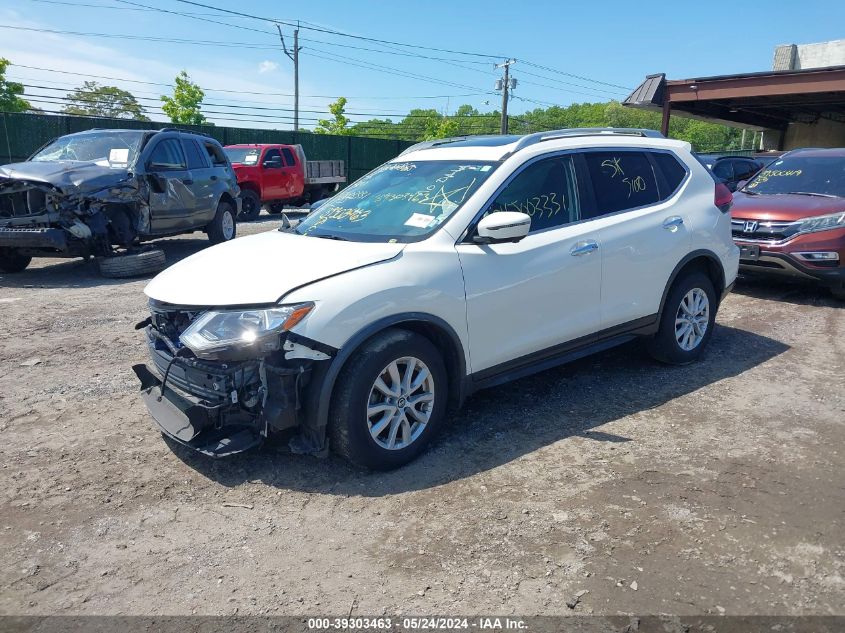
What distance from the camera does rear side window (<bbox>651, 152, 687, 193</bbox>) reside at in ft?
17.5

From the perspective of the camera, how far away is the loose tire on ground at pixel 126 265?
8906mm

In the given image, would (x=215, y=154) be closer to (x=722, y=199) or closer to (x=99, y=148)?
(x=99, y=148)

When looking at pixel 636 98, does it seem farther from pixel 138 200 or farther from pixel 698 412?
pixel 698 412

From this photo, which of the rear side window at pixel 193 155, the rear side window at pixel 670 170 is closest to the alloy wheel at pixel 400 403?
the rear side window at pixel 670 170

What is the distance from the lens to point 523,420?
4.42 m

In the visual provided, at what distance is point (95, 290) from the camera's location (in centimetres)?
827

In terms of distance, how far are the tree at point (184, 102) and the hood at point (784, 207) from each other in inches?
1487

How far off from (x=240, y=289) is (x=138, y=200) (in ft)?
21.6

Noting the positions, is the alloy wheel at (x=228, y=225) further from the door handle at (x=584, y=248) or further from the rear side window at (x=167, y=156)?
the door handle at (x=584, y=248)

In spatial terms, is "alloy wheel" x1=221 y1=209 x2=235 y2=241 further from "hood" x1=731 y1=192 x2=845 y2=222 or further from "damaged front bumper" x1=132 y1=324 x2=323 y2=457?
"damaged front bumper" x1=132 y1=324 x2=323 y2=457

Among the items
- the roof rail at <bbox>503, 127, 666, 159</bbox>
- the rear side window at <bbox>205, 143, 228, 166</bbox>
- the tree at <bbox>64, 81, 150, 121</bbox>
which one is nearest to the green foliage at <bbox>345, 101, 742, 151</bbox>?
the tree at <bbox>64, 81, 150, 121</bbox>

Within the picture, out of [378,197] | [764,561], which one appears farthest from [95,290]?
[764,561]

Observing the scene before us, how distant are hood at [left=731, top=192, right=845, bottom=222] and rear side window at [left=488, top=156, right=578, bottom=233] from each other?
4100 millimetres

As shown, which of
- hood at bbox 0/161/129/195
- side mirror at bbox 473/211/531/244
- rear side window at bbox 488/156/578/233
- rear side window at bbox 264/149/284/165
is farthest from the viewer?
rear side window at bbox 264/149/284/165
